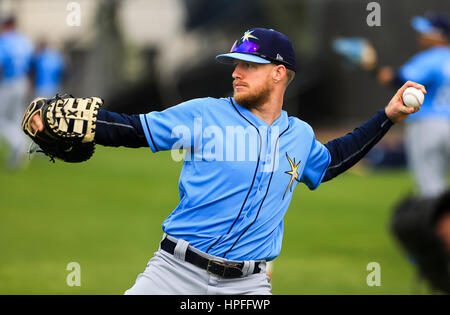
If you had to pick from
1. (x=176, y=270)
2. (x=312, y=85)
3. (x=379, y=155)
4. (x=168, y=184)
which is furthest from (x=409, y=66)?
(x=312, y=85)

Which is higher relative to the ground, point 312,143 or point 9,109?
point 9,109

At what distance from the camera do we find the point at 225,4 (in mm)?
21688

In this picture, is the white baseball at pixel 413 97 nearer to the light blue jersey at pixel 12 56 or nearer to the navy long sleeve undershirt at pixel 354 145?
the navy long sleeve undershirt at pixel 354 145

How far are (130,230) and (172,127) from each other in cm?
656

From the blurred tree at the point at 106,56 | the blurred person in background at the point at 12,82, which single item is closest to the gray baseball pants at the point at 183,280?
the blurred person in background at the point at 12,82

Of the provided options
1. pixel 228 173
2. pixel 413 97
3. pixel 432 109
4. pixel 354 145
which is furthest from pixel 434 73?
pixel 228 173

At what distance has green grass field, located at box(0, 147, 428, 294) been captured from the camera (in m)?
7.33

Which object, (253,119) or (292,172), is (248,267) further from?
(253,119)

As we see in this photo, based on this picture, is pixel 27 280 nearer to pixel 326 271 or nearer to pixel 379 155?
pixel 326 271

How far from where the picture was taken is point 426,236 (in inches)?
76.4

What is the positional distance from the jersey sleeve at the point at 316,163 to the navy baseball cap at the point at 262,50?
0.51 metres

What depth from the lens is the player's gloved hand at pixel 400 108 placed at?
394 centimetres

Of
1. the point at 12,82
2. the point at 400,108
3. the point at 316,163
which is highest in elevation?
the point at 12,82

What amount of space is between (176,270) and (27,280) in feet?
12.4
